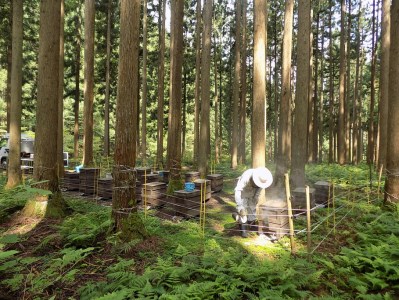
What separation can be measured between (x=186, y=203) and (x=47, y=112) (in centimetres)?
492

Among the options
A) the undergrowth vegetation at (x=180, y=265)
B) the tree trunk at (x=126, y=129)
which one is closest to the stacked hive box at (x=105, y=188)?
the undergrowth vegetation at (x=180, y=265)

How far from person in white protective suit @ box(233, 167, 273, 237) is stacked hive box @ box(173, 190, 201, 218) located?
2011mm

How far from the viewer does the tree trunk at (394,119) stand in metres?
9.73

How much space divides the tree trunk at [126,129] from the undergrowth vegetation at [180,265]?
473 millimetres

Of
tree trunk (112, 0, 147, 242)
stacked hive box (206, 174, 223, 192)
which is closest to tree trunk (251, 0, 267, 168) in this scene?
stacked hive box (206, 174, 223, 192)

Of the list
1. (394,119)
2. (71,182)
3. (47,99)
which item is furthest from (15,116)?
(394,119)

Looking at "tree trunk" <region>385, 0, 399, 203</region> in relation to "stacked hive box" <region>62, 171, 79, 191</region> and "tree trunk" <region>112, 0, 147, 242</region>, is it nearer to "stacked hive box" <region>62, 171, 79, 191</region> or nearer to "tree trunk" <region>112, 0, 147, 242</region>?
"tree trunk" <region>112, 0, 147, 242</region>

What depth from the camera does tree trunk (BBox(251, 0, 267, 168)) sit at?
10.4 m

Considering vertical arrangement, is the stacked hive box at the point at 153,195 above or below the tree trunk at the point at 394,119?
below

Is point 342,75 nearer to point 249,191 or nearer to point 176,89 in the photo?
point 176,89

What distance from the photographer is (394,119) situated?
9852 mm

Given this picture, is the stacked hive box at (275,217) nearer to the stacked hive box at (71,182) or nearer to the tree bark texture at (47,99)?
the tree bark texture at (47,99)

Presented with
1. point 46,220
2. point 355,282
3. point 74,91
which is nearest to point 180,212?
point 46,220

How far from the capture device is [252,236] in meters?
8.17
